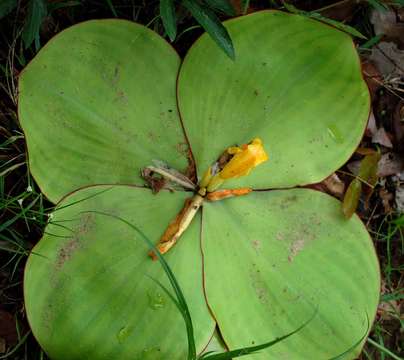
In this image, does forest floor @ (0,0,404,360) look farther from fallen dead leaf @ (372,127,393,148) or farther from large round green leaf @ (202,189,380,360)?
large round green leaf @ (202,189,380,360)

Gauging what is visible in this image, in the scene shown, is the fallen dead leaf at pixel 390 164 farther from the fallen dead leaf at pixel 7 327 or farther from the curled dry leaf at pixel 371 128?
the fallen dead leaf at pixel 7 327

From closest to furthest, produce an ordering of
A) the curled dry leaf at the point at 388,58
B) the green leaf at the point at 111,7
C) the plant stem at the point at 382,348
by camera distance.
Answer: the green leaf at the point at 111,7, the plant stem at the point at 382,348, the curled dry leaf at the point at 388,58

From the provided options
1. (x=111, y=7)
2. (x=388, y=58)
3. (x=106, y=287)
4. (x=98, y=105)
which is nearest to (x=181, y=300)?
(x=106, y=287)

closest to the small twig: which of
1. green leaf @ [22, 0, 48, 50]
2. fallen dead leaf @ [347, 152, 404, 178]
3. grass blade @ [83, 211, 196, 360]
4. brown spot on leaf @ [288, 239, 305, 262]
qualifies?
grass blade @ [83, 211, 196, 360]

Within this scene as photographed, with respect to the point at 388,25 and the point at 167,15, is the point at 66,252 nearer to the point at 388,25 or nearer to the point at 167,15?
the point at 167,15

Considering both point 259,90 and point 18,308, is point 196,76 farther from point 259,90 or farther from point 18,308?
point 18,308

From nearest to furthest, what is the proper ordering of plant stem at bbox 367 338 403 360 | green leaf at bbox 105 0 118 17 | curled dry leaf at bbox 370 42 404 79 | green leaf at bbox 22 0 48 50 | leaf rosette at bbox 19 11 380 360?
green leaf at bbox 22 0 48 50
leaf rosette at bbox 19 11 380 360
green leaf at bbox 105 0 118 17
plant stem at bbox 367 338 403 360
curled dry leaf at bbox 370 42 404 79

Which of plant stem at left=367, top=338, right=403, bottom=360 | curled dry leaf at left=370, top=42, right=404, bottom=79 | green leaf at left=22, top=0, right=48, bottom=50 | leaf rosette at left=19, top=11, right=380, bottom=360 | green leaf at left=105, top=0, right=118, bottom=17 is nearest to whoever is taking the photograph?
green leaf at left=22, top=0, right=48, bottom=50

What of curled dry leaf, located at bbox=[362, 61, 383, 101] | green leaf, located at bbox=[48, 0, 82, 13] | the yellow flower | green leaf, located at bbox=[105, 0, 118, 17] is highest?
green leaf, located at bbox=[48, 0, 82, 13]

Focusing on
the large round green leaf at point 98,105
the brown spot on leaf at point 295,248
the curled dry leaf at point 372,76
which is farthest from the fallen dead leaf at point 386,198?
the large round green leaf at point 98,105
